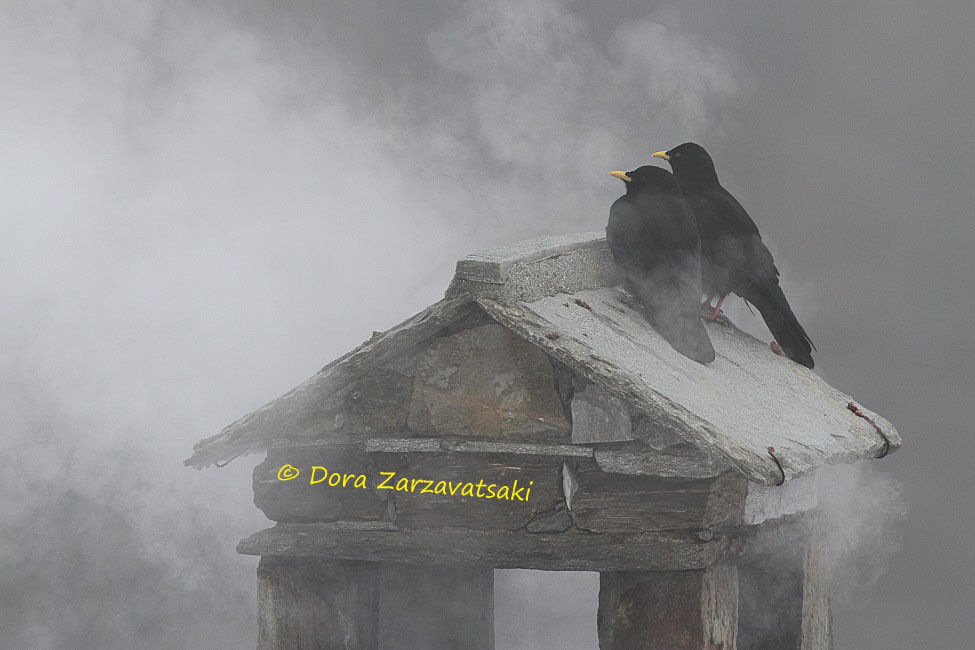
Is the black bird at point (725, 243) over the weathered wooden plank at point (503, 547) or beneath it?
over

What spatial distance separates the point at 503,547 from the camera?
18.3ft

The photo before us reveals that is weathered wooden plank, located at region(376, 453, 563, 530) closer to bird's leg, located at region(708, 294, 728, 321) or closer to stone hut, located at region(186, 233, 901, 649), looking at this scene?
stone hut, located at region(186, 233, 901, 649)

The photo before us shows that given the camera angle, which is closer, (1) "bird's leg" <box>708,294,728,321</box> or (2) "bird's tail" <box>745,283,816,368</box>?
(2) "bird's tail" <box>745,283,816,368</box>

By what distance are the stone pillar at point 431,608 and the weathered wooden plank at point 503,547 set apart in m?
1.66

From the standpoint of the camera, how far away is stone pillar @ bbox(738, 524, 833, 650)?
21.9 ft

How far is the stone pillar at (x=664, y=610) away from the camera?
538 cm

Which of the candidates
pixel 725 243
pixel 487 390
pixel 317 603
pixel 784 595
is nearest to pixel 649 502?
pixel 487 390

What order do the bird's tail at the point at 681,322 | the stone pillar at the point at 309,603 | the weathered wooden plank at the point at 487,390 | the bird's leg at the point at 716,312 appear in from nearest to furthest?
the weathered wooden plank at the point at 487,390, the stone pillar at the point at 309,603, the bird's tail at the point at 681,322, the bird's leg at the point at 716,312

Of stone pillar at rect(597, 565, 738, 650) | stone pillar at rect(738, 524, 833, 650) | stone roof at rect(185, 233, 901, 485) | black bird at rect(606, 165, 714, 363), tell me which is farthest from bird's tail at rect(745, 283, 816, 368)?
stone pillar at rect(597, 565, 738, 650)

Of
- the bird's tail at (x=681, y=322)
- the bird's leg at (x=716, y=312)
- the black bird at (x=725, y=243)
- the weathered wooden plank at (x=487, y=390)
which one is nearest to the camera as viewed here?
the weathered wooden plank at (x=487, y=390)

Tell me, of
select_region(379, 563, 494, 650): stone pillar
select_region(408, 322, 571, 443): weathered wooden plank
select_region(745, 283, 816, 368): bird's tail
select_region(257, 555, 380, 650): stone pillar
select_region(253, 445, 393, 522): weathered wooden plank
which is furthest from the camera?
select_region(379, 563, 494, 650): stone pillar

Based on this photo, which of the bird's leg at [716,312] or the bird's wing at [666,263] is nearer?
the bird's wing at [666,263]

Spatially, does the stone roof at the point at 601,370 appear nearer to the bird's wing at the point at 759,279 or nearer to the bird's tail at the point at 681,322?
the bird's tail at the point at 681,322

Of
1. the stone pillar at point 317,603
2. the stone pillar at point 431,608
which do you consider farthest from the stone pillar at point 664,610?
the stone pillar at point 431,608
